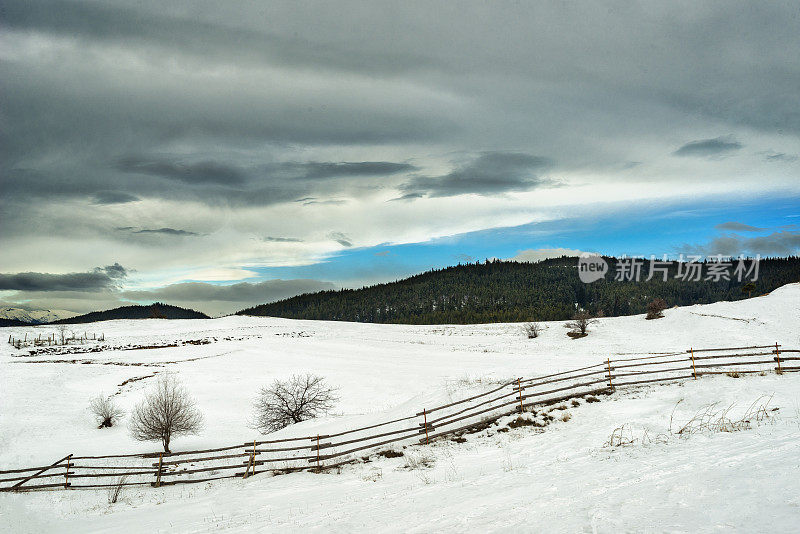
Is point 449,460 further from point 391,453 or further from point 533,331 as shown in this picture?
point 533,331

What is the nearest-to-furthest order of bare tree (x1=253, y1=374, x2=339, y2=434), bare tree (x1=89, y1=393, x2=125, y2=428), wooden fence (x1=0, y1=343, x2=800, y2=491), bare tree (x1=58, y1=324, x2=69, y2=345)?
wooden fence (x1=0, y1=343, x2=800, y2=491)
bare tree (x1=253, y1=374, x2=339, y2=434)
bare tree (x1=89, y1=393, x2=125, y2=428)
bare tree (x1=58, y1=324, x2=69, y2=345)

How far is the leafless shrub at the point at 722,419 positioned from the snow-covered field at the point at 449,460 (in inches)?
20.0

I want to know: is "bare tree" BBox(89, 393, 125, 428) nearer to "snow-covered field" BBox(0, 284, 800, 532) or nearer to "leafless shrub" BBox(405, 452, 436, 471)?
"snow-covered field" BBox(0, 284, 800, 532)

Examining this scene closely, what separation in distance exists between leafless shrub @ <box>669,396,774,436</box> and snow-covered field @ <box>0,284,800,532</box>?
0.51 meters

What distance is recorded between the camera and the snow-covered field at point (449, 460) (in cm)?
879

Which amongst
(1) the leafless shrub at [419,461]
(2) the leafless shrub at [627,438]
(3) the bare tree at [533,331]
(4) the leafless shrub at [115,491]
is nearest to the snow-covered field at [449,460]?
(1) the leafless shrub at [419,461]

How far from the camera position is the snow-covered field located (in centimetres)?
879

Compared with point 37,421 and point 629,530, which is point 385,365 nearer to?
point 37,421

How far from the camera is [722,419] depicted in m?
16.3

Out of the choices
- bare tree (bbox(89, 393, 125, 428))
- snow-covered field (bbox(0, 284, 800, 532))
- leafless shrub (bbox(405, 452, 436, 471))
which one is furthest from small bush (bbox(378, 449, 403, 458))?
bare tree (bbox(89, 393, 125, 428))

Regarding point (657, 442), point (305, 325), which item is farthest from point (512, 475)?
point (305, 325)

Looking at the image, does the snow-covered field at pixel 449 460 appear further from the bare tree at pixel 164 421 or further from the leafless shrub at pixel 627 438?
the bare tree at pixel 164 421

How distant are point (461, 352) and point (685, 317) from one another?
34724 millimetres

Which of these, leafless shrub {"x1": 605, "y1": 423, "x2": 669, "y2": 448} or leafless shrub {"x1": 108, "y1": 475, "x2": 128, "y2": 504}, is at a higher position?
leafless shrub {"x1": 605, "y1": 423, "x2": 669, "y2": 448}
